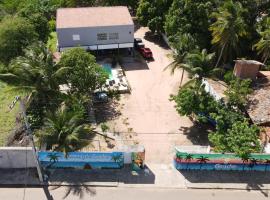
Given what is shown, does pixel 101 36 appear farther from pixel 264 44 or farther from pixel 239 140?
pixel 239 140

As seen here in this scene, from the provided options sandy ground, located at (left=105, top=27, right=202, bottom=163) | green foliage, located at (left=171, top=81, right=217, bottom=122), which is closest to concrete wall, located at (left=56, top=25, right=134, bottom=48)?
sandy ground, located at (left=105, top=27, right=202, bottom=163)

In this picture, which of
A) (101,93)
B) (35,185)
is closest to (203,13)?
(101,93)

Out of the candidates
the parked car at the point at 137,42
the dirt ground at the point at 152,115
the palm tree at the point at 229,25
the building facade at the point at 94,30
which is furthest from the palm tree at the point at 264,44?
the parked car at the point at 137,42

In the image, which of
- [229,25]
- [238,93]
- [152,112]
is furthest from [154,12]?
[238,93]

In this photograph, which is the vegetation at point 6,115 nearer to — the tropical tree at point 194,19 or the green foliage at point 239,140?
the green foliage at point 239,140

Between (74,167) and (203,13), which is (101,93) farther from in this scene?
(203,13)

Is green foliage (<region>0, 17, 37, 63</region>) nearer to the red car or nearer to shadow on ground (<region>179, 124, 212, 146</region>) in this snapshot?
the red car
